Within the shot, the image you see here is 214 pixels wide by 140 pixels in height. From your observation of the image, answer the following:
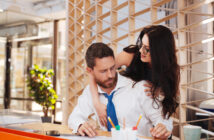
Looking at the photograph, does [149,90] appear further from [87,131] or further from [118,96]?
[87,131]

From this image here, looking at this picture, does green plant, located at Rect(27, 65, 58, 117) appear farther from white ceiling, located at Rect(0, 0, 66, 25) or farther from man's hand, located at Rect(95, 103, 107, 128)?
man's hand, located at Rect(95, 103, 107, 128)

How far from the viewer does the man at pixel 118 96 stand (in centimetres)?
105

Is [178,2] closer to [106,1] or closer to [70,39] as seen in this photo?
[106,1]

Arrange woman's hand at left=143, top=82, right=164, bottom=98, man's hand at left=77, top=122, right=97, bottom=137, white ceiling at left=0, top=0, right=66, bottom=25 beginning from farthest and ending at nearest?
1. white ceiling at left=0, top=0, right=66, bottom=25
2. woman's hand at left=143, top=82, right=164, bottom=98
3. man's hand at left=77, top=122, right=97, bottom=137

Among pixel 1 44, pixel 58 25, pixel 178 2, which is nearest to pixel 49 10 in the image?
pixel 58 25

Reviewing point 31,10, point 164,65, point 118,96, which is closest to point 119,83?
point 118,96

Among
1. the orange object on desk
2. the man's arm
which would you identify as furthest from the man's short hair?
the orange object on desk

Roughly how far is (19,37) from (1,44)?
0.35 m

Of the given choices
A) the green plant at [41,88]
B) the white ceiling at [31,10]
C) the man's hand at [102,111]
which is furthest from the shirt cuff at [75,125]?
the green plant at [41,88]

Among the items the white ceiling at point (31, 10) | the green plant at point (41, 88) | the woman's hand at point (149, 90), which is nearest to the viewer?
the woman's hand at point (149, 90)

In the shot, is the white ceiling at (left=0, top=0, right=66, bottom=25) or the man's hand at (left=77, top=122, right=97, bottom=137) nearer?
the man's hand at (left=77, top=122, right=97, bottom=137)

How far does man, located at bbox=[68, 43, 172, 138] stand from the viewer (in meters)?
1.05

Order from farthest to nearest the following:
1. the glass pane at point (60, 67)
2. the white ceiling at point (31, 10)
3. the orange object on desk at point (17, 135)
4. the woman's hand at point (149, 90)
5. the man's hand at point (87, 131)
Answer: the glass pane at point (60, 67) → the white ceiling at point (31, 10) → the woman's hand at point (149, 90) → the man's hand at point (87, 131) → the orange object on desk at point (17, 135)

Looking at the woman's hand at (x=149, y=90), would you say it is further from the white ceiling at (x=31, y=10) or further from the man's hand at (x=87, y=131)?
the white ceiling at (x=31, y=10)
